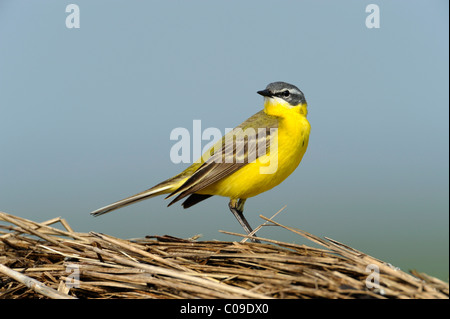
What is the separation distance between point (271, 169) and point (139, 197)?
129cm

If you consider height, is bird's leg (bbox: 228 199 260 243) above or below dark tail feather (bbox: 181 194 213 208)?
below

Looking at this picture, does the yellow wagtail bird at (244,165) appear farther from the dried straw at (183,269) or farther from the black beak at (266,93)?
the dried straw at (183,269)

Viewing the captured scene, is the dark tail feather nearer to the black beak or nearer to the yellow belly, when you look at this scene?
the yellow belly

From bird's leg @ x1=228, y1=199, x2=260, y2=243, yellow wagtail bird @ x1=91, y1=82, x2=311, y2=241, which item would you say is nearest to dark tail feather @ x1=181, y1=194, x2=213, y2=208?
yellow wagtail bird @ x1=91, y1=82, x2=311, y2=241

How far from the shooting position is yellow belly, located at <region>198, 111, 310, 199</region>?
15.5ft

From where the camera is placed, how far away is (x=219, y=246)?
3654mm

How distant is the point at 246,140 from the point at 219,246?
5.22 ft

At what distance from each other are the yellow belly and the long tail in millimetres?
364

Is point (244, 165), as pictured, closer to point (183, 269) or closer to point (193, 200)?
point (193, 200)

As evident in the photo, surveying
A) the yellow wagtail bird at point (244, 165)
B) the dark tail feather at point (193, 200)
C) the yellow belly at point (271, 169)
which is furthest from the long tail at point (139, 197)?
the yellow belly at point (271, 169)

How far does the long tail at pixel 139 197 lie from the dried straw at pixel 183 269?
2.24 feet

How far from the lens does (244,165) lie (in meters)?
4.80

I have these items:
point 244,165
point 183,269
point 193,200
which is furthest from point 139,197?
point 183,269
